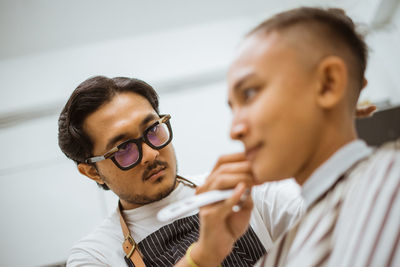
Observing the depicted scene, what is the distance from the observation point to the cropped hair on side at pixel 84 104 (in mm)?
1334

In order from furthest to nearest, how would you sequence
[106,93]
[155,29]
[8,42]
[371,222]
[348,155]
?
[155,29], [8,42], [106,93], [348,155], [371,222]

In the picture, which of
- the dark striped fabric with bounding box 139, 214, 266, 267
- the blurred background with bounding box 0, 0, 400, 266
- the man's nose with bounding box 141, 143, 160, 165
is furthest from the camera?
the blurred background with bounding box 0, 0, 400, 266

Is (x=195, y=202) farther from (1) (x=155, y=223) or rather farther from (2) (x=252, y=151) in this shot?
(1) (x=155, y=223)

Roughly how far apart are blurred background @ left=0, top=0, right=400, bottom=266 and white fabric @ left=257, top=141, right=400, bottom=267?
8.73 ft

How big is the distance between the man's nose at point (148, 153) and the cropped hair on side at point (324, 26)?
67 centimetres

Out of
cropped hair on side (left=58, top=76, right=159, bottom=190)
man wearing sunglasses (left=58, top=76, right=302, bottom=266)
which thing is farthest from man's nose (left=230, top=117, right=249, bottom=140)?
cropped hair on side (left=58, top=76, right=159, bottom=190)

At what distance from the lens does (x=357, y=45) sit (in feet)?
2.42

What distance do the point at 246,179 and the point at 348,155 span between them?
0.76 feet

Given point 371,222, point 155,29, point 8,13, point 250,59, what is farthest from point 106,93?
point 155,29

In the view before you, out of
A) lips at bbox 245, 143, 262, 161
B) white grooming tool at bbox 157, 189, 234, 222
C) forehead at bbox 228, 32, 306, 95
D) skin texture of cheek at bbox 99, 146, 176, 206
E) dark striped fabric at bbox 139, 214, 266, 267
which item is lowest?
dark striped fabric at bbox 139, 214, 266, 267

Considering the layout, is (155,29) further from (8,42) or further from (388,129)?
(388,129)

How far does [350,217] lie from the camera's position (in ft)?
1.77

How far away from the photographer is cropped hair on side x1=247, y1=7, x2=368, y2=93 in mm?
680

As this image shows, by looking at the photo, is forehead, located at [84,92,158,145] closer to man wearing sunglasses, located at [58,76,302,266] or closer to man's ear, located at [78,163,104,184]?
man wearing sunglasses, located at [58,76,302,266]
